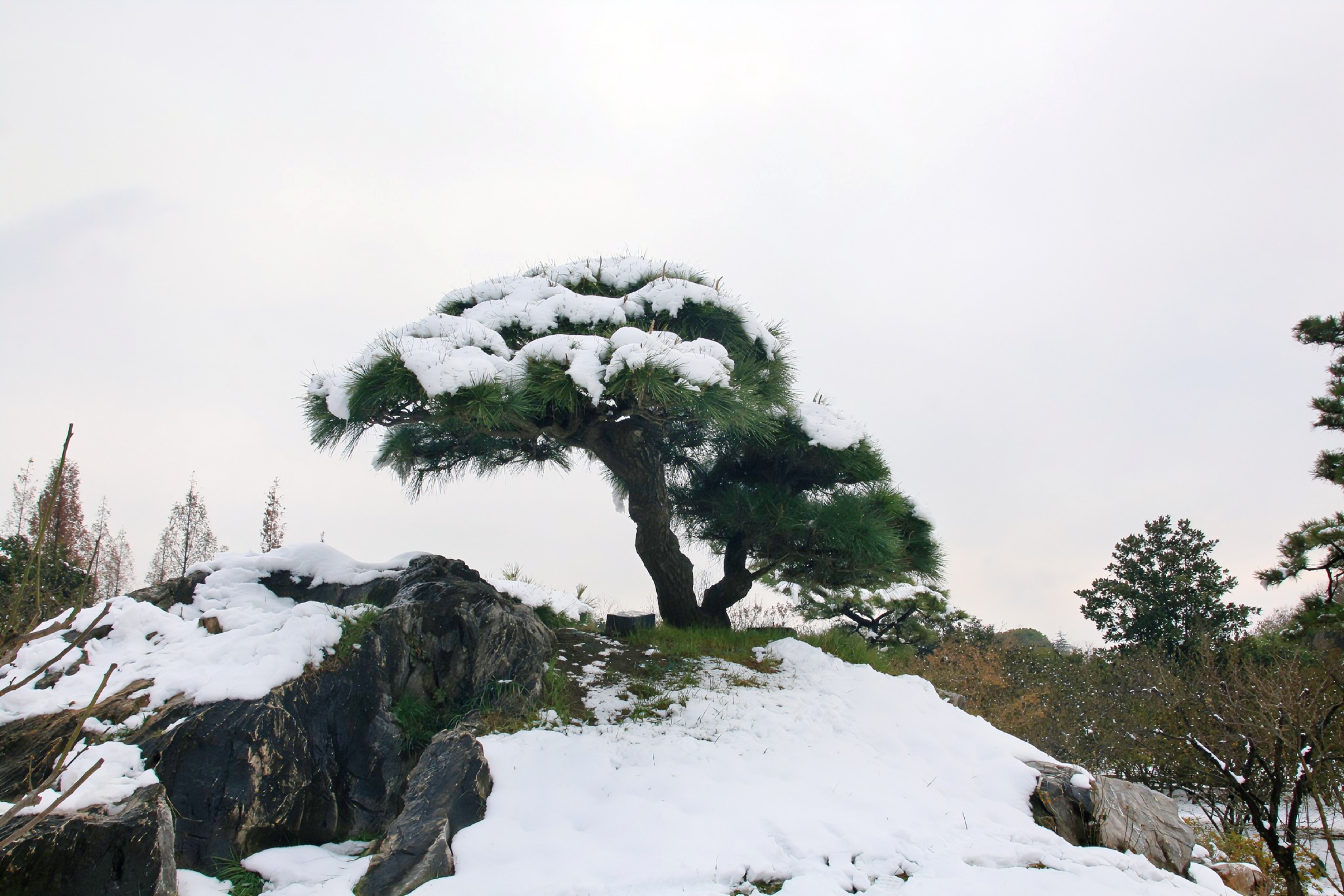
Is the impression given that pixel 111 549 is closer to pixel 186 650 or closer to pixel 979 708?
pixel 186 650

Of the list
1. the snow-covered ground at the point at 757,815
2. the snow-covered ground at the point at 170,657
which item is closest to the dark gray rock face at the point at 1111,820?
the snow-covered ground at the point at 757,815

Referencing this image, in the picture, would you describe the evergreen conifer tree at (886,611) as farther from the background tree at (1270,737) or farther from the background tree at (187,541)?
the background tree at (187,541)

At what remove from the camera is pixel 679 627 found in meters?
6.96

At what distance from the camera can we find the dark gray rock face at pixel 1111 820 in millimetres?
4535

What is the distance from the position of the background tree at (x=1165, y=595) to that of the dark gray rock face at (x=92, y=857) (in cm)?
1484

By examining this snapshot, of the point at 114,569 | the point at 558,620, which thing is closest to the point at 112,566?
the point at 114,569

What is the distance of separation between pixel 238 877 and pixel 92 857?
693mm

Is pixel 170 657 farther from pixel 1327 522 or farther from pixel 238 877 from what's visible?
pixel 1327 522

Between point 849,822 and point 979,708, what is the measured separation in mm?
5984

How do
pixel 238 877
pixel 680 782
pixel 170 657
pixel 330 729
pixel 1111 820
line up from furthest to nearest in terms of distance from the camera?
1. pixel 1111 820
2. pixel 170 657
3. pixel 330 729
4. pixel 680 782
5. pixel 238 877

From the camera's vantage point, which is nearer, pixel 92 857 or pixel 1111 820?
pixel 92 857

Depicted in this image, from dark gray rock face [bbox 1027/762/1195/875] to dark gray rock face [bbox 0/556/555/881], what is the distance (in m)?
3.14

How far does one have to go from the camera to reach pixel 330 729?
14.1 ft

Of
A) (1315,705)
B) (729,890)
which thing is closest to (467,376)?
(729,890)
